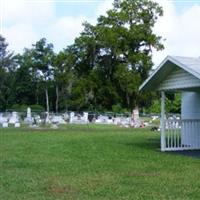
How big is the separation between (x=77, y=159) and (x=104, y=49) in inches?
1586

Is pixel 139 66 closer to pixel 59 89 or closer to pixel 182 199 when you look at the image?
pixel 59 89

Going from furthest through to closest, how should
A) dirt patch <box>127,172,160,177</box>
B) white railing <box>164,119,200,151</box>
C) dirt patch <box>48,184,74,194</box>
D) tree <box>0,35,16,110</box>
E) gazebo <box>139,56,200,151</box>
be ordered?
tree <box>0,35,16,110</box>
white railing <box>164,119,200,151</box>
gazebo <box>139,56,200,151</box>
dirt patch <box>127,172,160,177</box>
dirt patch <box>48,184,74,194</box>

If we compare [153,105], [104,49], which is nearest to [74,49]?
[104,49]

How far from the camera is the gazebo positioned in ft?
55.3

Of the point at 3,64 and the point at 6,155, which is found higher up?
the point at 3,64

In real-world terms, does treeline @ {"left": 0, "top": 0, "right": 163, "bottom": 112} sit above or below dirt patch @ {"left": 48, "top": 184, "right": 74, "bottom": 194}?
above

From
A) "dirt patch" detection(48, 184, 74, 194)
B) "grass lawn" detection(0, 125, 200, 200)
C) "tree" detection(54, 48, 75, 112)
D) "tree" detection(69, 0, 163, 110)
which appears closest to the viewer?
"grass lawn" detection(0, 125, 200, 200)

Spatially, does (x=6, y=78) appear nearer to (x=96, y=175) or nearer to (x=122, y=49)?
(x=122, y=49)

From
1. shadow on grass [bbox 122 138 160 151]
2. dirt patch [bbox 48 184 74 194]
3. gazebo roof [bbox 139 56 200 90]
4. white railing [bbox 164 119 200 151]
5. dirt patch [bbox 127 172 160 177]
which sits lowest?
dirt patch [bbox 48 184 74 194]

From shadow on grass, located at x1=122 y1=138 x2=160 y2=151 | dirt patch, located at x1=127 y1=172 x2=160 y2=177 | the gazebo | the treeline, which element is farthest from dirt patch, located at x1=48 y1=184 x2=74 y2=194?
the treeline

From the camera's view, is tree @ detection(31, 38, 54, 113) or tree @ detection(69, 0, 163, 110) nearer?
tree @ detection(69, 0, 163, 110)

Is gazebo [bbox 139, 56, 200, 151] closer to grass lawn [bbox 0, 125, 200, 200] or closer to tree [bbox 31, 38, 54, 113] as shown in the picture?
grass lawn [bbox 0, 125, 200, 200]

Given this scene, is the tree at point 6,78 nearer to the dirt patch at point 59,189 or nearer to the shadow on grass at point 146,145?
the shadow on grass at point 146,145

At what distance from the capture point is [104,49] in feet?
178
